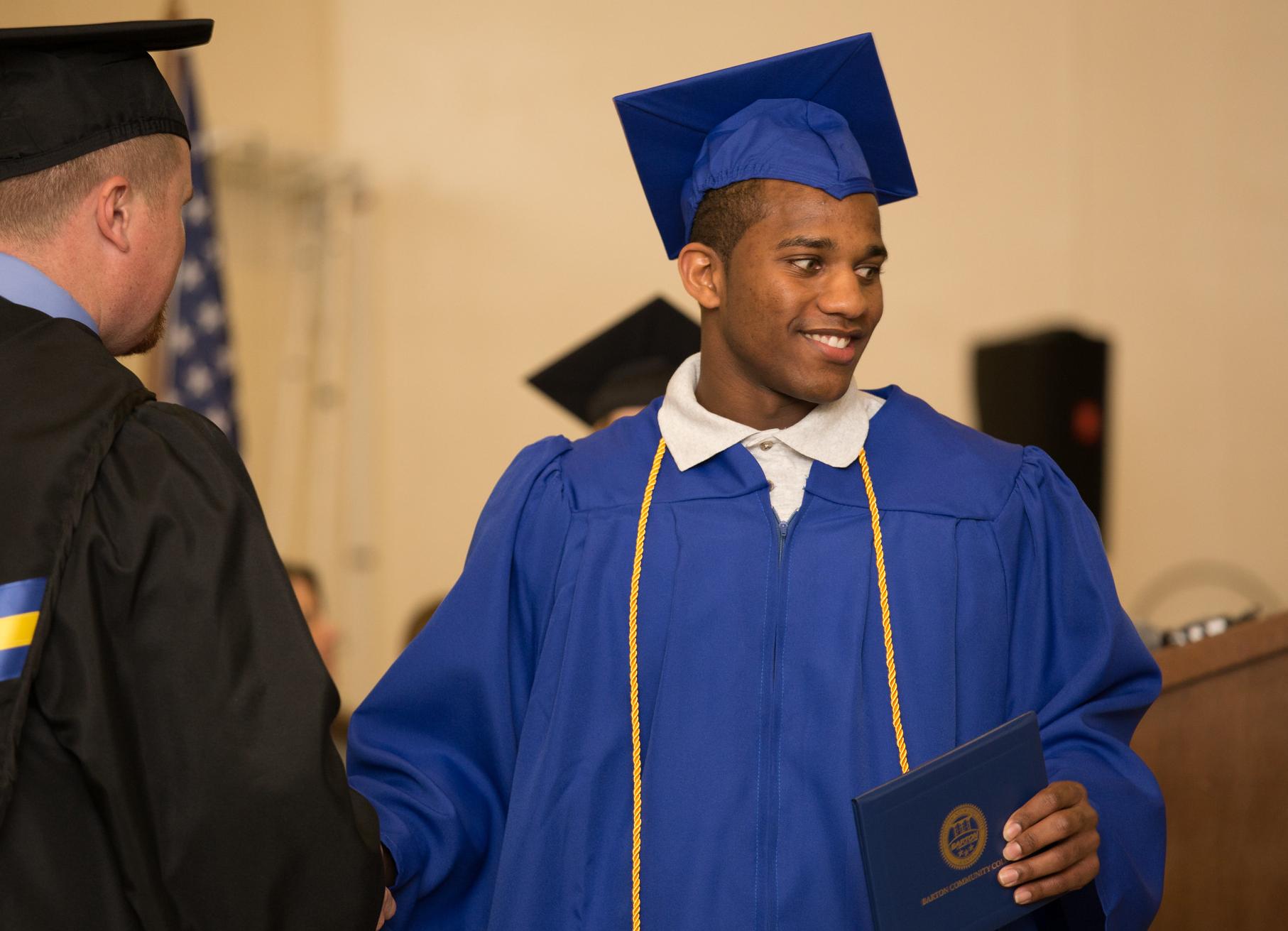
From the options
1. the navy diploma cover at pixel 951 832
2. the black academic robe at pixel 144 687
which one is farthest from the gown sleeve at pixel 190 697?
the navy diploma cover at pixel 951 832

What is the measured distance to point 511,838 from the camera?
1.83 meters

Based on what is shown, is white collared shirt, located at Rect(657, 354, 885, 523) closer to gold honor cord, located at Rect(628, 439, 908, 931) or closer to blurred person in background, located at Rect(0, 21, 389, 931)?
gold honor cord, located at Rect(628, 439, 908, 931)

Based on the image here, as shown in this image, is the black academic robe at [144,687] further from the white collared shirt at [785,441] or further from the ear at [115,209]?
the white collared shirt at [785,441]

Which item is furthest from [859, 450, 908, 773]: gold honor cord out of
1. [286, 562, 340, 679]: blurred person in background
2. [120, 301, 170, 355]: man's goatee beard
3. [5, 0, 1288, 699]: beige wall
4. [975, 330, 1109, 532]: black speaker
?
[5, 0, 1288, 699]: beige wall

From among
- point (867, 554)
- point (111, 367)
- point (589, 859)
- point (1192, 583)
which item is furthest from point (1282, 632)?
point (1192, 583)

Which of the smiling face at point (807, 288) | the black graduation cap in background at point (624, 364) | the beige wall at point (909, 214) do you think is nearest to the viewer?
the smiling face at point (807, 288)

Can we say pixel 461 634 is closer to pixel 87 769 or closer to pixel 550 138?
pixel 87 769

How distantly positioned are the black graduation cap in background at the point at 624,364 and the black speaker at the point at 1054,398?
3293 mm

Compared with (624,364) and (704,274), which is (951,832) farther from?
(624,364)

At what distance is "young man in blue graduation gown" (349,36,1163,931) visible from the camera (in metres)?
1.76

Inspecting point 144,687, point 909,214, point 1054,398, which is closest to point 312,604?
point 144,687

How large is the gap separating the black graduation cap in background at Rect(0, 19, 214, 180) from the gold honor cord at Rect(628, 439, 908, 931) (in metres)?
0.82

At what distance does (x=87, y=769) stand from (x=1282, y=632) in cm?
223

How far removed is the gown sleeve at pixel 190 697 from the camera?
1.35 m
